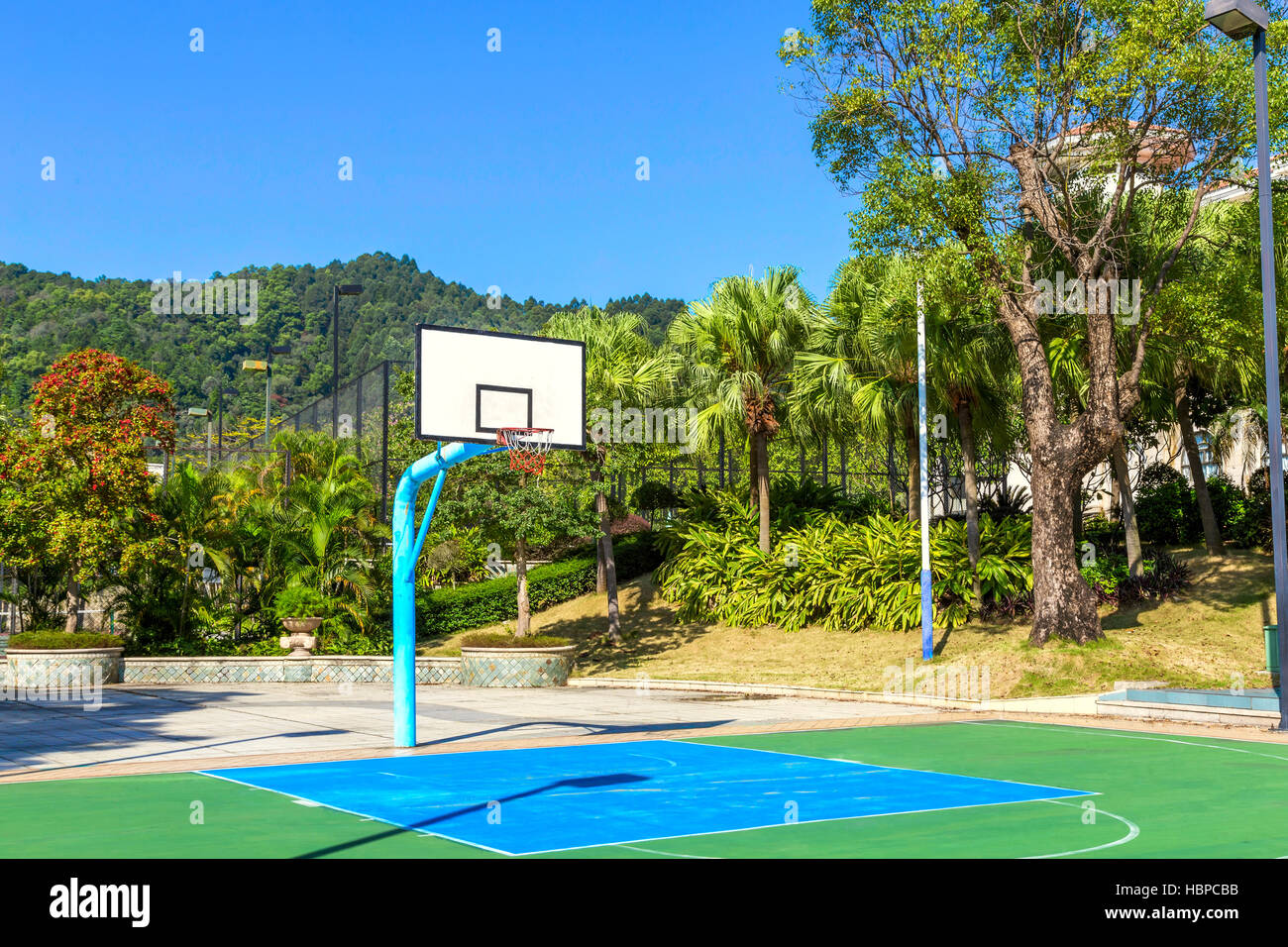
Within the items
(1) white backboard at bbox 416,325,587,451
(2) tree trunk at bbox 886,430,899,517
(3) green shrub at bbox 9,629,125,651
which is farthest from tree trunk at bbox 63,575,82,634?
(2) tree trunk at bbox 886,430,899,517

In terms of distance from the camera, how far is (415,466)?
50.2 feet

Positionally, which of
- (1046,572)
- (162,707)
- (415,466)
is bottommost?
(162,707)

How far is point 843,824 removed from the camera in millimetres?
10492

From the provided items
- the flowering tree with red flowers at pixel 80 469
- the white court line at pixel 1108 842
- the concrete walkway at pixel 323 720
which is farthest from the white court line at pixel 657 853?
the flowering tree with red flowers at pixel 80 469

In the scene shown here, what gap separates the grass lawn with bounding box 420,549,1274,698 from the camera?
22781mm

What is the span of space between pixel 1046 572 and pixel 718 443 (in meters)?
12.8

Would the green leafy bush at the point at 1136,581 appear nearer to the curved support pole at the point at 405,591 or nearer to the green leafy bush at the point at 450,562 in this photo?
the green leafy bush at the point at 450,562

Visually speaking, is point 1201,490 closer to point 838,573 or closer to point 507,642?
point 838,573

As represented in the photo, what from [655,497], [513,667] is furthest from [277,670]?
[655,497]

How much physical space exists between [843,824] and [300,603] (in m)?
20.8

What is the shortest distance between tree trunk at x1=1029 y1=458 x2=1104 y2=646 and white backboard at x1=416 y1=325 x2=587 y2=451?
36.9 feet

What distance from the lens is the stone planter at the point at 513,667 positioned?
88.5 ft
